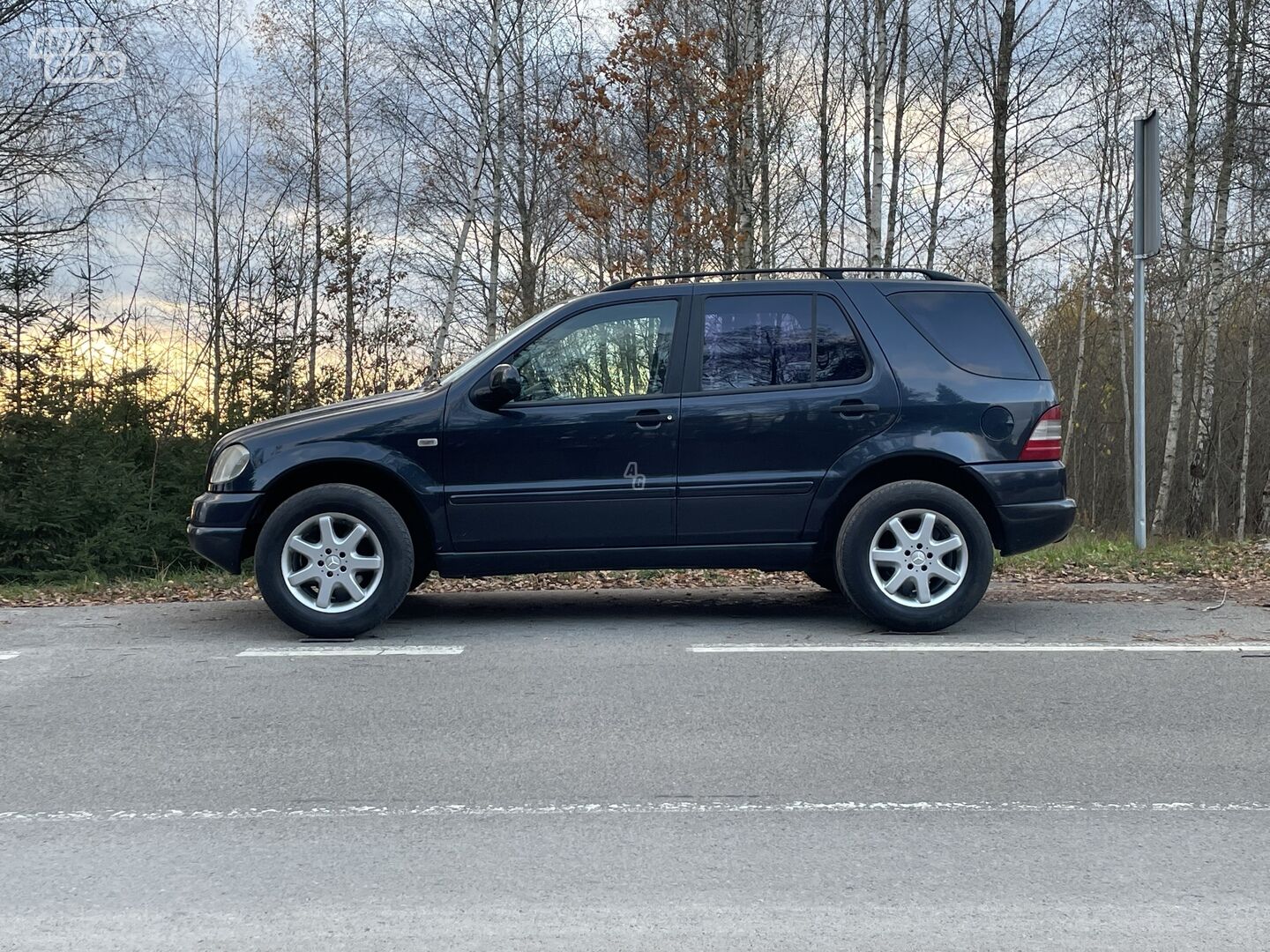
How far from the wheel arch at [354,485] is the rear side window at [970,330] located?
3049 millimetres

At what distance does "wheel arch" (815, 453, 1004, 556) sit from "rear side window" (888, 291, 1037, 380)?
0.59 meters

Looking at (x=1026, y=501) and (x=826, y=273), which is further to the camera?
(x=826, y=273)

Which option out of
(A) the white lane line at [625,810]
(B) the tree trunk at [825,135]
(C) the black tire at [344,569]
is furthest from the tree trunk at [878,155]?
(A) the white lane line at [625,810]

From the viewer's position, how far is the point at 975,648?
21.8 feet

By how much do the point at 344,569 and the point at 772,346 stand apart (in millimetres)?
2761

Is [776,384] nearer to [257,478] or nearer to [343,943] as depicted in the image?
[257,478]

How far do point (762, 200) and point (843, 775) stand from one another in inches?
846

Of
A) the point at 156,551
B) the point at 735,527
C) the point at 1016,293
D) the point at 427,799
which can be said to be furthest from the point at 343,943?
the point at 1016,293

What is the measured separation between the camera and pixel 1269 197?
60.0ft

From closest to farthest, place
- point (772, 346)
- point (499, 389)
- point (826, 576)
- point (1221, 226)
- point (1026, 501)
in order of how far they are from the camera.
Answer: point (499, 389)
point (1026, 501)
point (772, 346)
point (826, 576)
point (1221, 226)

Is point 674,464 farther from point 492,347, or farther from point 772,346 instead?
point 492,347

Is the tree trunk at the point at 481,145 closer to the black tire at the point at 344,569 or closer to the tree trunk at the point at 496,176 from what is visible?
the tree trunk at the point at 496,176

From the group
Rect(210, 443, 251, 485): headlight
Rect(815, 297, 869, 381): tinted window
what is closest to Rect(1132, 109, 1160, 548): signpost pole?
Rect(815, 297, 869, 381): tinted window

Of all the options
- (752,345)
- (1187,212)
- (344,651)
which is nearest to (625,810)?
(344,651)
